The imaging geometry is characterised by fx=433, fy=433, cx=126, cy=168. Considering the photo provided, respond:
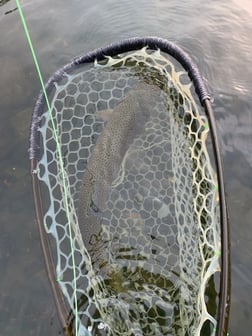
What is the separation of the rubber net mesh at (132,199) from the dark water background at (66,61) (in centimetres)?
25

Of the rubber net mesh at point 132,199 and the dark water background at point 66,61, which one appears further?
the dark water background at point 66,61

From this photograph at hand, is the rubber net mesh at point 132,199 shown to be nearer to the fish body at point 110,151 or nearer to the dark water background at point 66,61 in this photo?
the fish body at point 110,151

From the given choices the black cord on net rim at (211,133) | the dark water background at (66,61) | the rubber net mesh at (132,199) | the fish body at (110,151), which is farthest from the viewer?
the fish body at (110,151)

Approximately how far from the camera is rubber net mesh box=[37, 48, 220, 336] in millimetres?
2785

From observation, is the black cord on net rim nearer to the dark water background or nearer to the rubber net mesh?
the rubber net mesh

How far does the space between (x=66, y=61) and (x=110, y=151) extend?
4.64ft

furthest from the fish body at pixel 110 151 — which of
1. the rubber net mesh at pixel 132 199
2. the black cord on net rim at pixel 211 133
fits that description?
the black cord on net rim at pixel 211 133

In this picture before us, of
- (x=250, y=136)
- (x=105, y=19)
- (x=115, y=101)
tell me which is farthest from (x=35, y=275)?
(x=105, y=19)

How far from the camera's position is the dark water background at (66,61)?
3043mm

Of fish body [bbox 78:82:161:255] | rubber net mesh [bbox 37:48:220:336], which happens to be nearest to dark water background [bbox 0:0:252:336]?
rubber net mesh [bbox 37:48:220:336]

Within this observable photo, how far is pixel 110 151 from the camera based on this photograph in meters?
3.60

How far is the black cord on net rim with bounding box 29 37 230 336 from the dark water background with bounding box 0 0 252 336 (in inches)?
22.2

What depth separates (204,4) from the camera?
488cm

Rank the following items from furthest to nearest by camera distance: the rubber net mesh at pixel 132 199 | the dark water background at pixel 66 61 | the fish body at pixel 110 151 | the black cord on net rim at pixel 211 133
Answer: the fish body at pixel 110 151 < the dark water background at pixel 66 61 < the rubber net mesh at pixel 132 199 < the black cord on net rim at pixel 211 133
